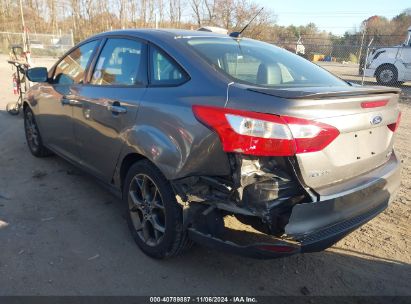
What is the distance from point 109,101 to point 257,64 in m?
1.29

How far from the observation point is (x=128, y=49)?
3484 mm

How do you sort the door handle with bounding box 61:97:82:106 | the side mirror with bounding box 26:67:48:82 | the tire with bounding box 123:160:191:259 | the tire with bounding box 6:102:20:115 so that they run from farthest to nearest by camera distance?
the tire with bounding box 6:102:20:115 < the side mirror with bounding box 26:67:48:82 < the door handle with bounding box 61:97:82:106 < the tire with bounding box 123:160:191:259

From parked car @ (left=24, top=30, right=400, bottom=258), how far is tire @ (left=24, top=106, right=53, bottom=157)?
1.98 meters

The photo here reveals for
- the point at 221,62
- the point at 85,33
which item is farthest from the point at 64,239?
the point at 85,33

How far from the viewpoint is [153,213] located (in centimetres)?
311

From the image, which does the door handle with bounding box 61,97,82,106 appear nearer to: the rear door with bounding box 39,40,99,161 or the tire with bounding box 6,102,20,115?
the rear door with bounding box 39,40,99,161

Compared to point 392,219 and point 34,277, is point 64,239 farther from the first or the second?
point 392,219

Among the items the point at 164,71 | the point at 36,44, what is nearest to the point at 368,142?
the point at 164,71

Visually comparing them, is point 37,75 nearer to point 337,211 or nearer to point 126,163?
point 126,163

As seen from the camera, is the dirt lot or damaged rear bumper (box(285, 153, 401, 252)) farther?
the dirt lot

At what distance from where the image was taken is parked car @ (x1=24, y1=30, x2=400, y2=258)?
234 centimetres

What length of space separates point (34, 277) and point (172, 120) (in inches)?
60.4

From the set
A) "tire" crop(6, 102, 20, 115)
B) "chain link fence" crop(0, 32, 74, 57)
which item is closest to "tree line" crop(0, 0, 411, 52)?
"chain link fence" crop(0, 32, 74, 57)

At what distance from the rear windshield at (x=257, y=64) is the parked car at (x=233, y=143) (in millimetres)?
17
